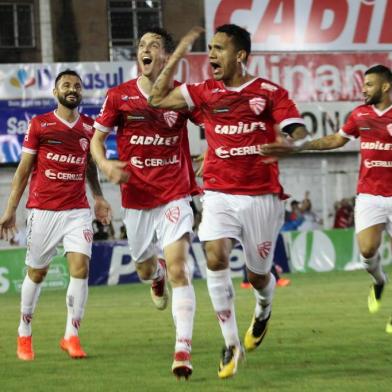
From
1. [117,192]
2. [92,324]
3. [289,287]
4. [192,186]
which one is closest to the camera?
[192,186]

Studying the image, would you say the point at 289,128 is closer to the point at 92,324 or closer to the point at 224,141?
the point at 224,141

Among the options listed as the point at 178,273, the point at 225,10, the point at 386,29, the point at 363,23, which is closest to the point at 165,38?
the point at 178,273

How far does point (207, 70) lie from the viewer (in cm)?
3089

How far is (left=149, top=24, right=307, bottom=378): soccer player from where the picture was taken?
866cm

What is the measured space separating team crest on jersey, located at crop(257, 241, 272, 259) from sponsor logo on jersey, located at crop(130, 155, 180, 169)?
0.99m

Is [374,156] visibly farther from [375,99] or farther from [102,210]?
[102,210]

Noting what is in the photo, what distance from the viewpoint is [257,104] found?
863 cm

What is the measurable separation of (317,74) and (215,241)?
23.7 metres

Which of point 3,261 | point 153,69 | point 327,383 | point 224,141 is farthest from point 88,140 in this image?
point 3,261

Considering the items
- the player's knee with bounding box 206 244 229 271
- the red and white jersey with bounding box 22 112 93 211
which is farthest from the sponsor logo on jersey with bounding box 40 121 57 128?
the player's knee with bounding box 206 244 229 271

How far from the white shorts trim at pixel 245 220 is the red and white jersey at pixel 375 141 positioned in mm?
3052

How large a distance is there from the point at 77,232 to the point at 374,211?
3099 mm

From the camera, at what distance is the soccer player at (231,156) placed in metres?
8.66

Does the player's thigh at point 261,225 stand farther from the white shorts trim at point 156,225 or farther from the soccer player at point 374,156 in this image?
the soccer player at point 374,156
